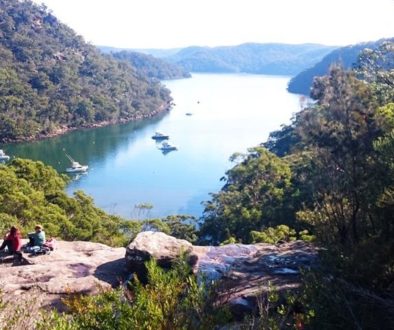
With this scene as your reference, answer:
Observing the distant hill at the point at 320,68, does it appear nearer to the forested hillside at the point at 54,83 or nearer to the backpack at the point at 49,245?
the forested hillside at the point at 54,83

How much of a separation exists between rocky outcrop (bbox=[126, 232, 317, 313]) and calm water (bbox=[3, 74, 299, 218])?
26.9 metres

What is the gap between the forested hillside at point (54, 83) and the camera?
222 feet

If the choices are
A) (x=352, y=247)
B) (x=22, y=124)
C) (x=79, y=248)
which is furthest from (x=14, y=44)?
(x=352, y=247)

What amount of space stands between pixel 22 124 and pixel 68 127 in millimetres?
10232

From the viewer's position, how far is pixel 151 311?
153 inches

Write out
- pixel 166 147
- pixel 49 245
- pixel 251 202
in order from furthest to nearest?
pixel 166 147
pixel 251 202
pixel 49 245

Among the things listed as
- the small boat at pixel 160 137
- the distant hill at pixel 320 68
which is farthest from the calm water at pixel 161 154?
the distant hill at pixel 320 68

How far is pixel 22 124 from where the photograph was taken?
62.9m

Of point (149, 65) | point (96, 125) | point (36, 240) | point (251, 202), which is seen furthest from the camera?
point (149, 65)

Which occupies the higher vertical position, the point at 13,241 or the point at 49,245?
the point at 13,241

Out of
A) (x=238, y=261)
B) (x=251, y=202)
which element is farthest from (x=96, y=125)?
(x=238, y=261)

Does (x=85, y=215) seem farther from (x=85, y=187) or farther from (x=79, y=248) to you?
(x=85, y=187)

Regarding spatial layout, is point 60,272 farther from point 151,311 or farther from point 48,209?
point 48,209

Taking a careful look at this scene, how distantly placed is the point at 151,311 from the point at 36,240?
24.2ft
